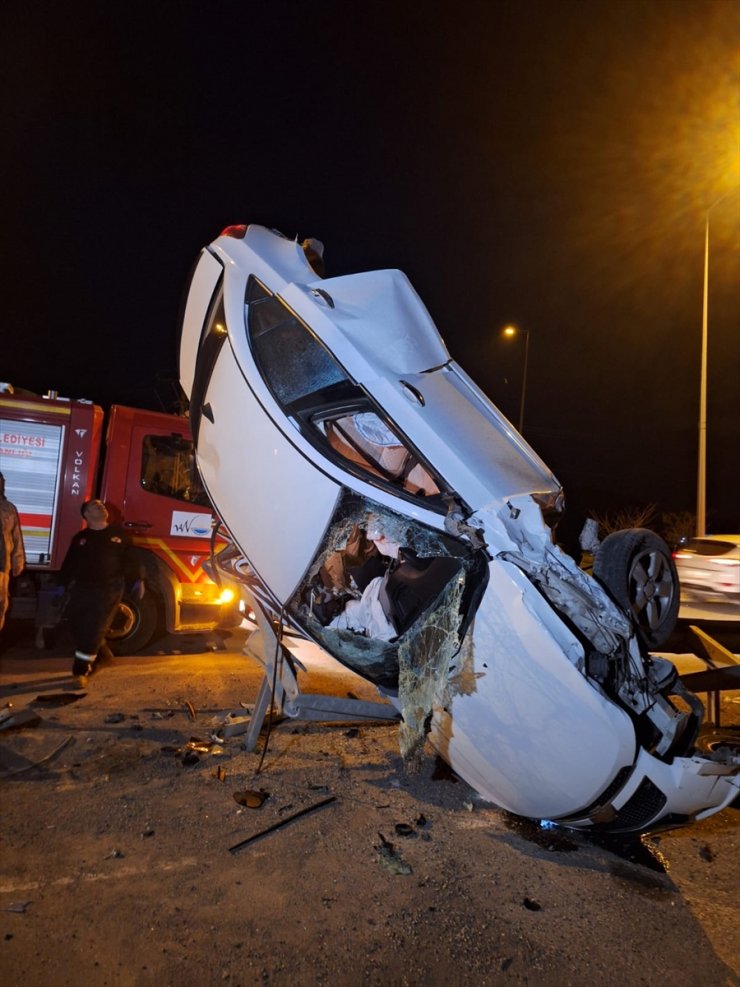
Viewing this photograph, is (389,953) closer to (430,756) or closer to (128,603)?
(430,756)

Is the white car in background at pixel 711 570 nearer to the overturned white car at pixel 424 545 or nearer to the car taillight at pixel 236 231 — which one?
the overturned white car at pixel 424 545

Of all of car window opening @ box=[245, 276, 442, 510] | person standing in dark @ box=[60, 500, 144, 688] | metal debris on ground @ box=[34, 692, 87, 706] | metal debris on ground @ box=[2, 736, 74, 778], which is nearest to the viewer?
car window opening @ box=[245, 276, 442, 510]

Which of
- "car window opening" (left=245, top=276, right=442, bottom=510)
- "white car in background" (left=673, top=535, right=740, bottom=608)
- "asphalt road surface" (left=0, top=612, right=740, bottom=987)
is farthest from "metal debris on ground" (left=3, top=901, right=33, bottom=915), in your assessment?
"white car in background" (left=673, top=535, right=740, bottom=608)

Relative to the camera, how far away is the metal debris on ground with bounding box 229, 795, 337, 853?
289cm

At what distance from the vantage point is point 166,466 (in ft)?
22.6

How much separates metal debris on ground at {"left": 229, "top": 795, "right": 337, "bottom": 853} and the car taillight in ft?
9.17

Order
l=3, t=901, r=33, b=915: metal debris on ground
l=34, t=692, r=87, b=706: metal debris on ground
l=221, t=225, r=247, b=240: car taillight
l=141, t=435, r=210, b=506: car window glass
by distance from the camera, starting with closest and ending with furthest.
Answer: l=3, t=901, r=33, b=915: metal debris on ground → l=221, t=225, r=247, b=240: car taillight → l=34, t=692, r=87, b=706: metal debris on ground → l=141, t=435, r=210, b=506: car window glass

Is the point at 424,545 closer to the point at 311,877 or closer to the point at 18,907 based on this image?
the point at 311,877

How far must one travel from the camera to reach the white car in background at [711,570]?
8312 millimetres

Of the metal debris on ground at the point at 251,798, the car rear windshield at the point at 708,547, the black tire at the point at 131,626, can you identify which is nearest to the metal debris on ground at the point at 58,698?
the black tire at the point at 131,626

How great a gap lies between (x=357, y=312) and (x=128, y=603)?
504 cm

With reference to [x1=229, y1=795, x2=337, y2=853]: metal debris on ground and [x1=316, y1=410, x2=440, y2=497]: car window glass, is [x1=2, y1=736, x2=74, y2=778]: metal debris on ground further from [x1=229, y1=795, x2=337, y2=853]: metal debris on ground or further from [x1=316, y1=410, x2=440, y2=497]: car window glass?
[x1=316, y1=410, x2=440, y2=497]: car window glass

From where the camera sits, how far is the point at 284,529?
8.86 ft

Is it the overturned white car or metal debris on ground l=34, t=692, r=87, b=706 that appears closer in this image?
the overturned white car
